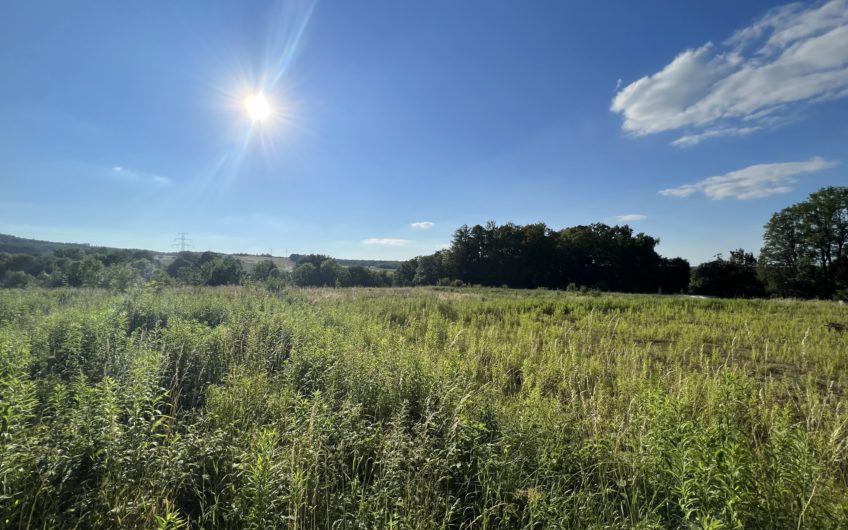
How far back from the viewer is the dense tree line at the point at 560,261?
52.0 meters

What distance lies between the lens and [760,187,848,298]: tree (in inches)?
1558

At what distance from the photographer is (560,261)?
172 feet

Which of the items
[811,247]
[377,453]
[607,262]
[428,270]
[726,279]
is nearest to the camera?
[377,453]

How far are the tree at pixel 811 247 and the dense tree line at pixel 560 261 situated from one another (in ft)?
35.2

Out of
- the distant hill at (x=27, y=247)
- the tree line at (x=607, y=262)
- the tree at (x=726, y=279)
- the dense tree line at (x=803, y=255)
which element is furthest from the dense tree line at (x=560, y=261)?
the distant hill at (x=27, y=247)

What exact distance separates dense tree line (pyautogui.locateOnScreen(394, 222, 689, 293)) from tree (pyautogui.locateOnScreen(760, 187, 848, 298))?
10726 mm

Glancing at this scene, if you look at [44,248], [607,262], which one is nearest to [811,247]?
[607,262]

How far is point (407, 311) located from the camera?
14.9 metres

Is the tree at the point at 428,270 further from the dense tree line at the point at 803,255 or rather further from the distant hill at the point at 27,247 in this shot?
the distant hill at the point at 27,247

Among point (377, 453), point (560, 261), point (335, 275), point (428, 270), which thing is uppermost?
point (560, 261)

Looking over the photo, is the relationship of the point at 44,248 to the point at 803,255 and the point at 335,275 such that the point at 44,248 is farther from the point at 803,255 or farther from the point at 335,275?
the point at 803,255

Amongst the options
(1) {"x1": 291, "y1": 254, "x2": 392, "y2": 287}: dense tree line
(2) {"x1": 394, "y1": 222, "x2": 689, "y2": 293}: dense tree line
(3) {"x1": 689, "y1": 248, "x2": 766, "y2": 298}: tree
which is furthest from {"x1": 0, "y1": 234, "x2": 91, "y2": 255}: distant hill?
(3) {"x1": 689, "y1": 248, "x2": 766, "y2": 298}: tree

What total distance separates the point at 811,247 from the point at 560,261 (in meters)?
28.4

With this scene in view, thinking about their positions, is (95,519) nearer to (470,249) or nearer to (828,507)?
Result: (828,507)
